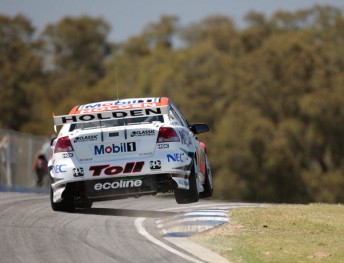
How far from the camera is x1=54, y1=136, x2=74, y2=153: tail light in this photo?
1345 centimetres

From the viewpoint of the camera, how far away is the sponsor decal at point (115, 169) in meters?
13.3

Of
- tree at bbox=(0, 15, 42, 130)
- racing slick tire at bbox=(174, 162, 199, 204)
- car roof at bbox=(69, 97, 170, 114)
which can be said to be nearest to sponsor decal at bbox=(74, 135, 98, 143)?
car roof at bbox=(69, 97, 170, 114)

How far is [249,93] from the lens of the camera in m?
64.4

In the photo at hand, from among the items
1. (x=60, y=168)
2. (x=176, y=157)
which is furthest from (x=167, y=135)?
(x=60, y=168)

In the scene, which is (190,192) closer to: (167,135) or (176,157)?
(176,157)

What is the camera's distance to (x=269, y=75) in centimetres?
6494

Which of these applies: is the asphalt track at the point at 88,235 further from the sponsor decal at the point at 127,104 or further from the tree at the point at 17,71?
the tree at the point at 17,71

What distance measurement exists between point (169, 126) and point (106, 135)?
89 cm

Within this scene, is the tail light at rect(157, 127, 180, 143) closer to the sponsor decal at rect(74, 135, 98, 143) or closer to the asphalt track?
the sponsor decal at rect(74, 135, 98, 143)

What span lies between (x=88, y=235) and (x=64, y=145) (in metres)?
2.52

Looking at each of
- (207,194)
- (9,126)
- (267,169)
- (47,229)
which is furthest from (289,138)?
(47,229)

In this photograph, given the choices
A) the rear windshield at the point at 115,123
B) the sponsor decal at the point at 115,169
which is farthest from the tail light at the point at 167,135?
the sponsor decal at the point at 115,169

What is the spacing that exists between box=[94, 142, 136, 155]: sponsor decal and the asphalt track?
932mm

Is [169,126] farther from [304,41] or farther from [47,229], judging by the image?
[304,41]
